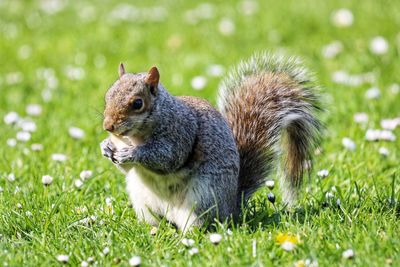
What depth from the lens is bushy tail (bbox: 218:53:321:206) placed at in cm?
305

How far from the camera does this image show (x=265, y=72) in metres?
3.20

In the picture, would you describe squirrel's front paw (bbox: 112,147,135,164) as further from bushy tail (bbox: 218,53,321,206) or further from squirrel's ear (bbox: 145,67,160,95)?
bushy tail (bbox: 218,53,321,206)

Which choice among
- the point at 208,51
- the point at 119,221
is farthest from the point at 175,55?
the point at 119,221

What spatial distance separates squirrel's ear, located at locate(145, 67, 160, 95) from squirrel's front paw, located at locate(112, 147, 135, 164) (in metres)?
0.22

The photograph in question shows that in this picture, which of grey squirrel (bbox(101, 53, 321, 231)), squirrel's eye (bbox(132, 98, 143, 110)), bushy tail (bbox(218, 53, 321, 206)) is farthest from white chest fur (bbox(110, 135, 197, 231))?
bushy tail (bbox(218, 53, 321, 206))

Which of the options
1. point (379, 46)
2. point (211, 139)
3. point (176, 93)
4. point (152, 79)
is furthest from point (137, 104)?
point (379, 46)

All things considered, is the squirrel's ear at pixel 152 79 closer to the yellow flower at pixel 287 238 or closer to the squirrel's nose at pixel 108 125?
the squirrel's nose at pixel 108 125

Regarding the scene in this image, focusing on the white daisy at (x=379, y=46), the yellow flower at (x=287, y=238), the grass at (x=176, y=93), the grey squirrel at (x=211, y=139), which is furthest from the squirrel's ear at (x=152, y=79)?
the white daisy at (x=379, y=46)

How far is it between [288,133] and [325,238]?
0.75m

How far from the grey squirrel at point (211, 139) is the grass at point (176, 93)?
0.10 m

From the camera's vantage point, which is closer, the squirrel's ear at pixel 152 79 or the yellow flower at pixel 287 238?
the yellow flower at pixel 287 238

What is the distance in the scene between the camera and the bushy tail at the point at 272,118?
3.05 m

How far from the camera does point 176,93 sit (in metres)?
4.69

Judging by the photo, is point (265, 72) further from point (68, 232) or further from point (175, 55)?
point (175, 55)
